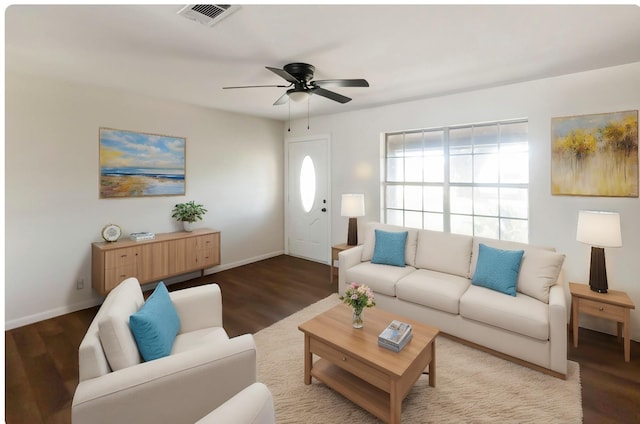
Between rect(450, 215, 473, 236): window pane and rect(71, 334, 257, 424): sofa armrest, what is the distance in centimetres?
326

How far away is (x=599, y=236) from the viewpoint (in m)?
2.54

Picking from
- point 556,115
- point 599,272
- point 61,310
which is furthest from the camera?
point 61,310

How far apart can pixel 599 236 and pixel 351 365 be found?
2.40 m

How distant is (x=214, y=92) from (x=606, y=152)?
13.9ft

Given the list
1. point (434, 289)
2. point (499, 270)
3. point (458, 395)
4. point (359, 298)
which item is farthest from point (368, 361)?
point (499, 270)

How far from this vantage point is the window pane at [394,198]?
447 cm

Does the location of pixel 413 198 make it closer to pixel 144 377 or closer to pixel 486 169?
pixel 486 169

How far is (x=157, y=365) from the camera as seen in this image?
1432 mm

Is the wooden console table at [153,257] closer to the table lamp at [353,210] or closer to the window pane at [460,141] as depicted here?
the table lamp at [353,210]

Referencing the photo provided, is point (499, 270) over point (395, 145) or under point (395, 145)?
under

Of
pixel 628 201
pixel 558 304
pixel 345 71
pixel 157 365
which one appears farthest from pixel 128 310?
pixel 628 201

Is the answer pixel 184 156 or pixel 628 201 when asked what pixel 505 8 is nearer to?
pixel 628 201

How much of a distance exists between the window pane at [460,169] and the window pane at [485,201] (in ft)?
0.65

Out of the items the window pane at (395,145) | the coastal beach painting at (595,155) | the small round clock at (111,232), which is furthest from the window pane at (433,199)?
the small round clock at (111,232)
